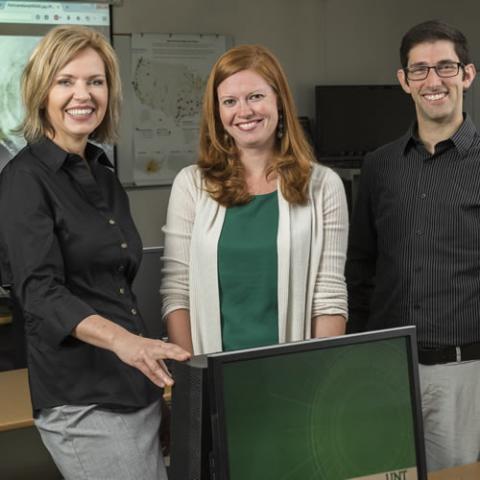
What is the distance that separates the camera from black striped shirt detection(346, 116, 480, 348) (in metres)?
2.01

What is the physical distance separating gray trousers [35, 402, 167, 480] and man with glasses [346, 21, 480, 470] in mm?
820

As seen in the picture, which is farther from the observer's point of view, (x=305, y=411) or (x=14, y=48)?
(x=14, y=48)

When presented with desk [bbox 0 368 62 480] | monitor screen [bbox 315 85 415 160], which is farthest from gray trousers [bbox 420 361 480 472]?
monitor screen [bbox 315 85 415 160]

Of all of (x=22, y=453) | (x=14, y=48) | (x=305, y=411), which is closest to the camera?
(x=305, y=411)

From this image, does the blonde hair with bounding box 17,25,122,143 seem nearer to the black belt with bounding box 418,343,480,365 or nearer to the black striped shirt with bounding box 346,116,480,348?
the black striped shirt with bounding box 346,116,480,348

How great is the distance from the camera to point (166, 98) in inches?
207

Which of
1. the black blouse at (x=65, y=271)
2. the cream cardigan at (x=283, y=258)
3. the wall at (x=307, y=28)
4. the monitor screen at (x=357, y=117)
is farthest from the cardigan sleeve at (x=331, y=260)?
the monitor screen at (x=357, y=117)

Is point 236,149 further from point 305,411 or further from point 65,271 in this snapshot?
point 305,411

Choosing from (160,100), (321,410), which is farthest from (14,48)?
(321,410)

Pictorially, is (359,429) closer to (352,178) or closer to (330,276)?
(330,276)

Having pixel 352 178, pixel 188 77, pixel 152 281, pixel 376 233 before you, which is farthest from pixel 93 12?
pixel 376 233

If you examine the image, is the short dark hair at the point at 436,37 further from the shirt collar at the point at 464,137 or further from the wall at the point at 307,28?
the wall at the point at 307,28

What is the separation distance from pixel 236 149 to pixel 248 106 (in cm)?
13

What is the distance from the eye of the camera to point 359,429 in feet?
4.16
